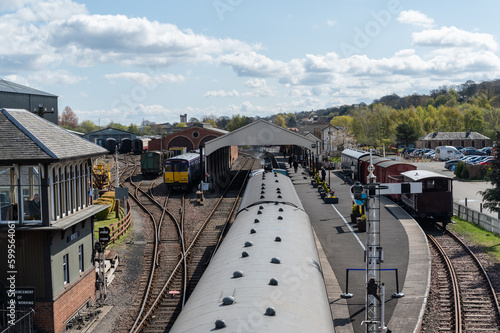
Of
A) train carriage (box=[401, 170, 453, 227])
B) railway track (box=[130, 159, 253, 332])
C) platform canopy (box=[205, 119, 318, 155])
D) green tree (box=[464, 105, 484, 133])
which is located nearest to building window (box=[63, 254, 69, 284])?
railway track (box=[130, 159, 253, 332])

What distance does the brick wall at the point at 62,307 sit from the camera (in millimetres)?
13547

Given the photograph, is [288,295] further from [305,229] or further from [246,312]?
[305,229]

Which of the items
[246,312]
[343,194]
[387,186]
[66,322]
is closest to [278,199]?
[387,186]

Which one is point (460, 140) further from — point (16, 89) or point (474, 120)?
point (16, 89)

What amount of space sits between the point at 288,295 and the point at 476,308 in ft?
32.2

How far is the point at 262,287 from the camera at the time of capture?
8.69 meters

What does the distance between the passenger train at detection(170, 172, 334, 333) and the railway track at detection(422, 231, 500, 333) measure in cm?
481

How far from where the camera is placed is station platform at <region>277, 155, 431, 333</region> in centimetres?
1432

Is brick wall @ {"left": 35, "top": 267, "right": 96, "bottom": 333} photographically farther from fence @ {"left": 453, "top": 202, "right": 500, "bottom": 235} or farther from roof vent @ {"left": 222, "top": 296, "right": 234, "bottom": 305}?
fence @ {"left": 453, "top": 202, "right": 500, "bottom": 235}

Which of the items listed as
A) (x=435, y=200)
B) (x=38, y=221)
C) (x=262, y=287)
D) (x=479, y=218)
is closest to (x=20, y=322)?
(x=38, y=221)

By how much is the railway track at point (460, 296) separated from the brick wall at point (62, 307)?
10002 mm

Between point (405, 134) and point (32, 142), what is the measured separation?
85.8m

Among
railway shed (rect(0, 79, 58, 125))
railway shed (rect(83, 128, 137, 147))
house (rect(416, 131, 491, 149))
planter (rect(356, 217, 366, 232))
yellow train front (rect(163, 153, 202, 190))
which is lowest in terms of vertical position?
planter (rect(356, 217, 366, 232))

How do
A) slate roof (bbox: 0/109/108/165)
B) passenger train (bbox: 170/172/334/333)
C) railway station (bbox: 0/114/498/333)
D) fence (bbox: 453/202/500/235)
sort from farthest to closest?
fence (bbox: 453/202/500/235)
slate roof (bbox: 0/109/108/165)
railway station (bbox: 0/114/498/333)
passenger train (bbox: 170/172/334/333)
